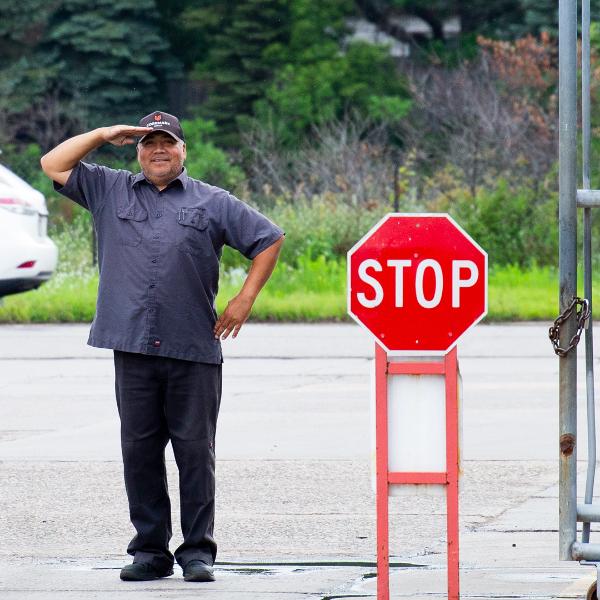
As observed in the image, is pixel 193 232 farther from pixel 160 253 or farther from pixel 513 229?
pixel 513 229

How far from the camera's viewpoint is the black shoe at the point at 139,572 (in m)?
6.61

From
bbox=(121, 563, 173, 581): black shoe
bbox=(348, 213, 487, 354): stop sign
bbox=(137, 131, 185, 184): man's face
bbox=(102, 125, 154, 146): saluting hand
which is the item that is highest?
bbox=(102, 125, 154, 146): saluting hand

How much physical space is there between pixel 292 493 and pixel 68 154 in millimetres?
2738

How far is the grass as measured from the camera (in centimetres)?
2078

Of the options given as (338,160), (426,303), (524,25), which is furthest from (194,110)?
(426,303)

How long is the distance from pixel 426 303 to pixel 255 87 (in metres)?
47.5

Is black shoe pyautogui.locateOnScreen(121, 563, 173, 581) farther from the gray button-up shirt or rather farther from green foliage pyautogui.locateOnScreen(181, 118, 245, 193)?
green foliage pyautogui.locateOnScreen(181, 118, 245, 193)

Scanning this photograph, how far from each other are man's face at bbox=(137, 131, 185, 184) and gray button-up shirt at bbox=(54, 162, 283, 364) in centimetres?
5

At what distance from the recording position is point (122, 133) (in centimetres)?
659

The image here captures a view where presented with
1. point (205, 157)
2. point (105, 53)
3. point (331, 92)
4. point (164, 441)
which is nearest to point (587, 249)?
point (164, 441)

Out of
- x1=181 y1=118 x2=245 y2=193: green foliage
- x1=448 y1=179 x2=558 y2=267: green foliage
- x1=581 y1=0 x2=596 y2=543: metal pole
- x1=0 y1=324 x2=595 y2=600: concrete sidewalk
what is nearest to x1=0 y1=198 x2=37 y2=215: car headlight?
x1=0 y1=324 x2=595 y2=600: concrete sidewalk

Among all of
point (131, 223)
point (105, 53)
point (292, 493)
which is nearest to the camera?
point (131, 223)

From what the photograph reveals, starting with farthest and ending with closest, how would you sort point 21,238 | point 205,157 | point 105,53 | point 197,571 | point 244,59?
point 244,59
point 105,53
point 205,157
point 21,238
point 197,571

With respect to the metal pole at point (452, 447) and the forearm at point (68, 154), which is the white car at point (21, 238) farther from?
the metal pole at point (452, 447)
